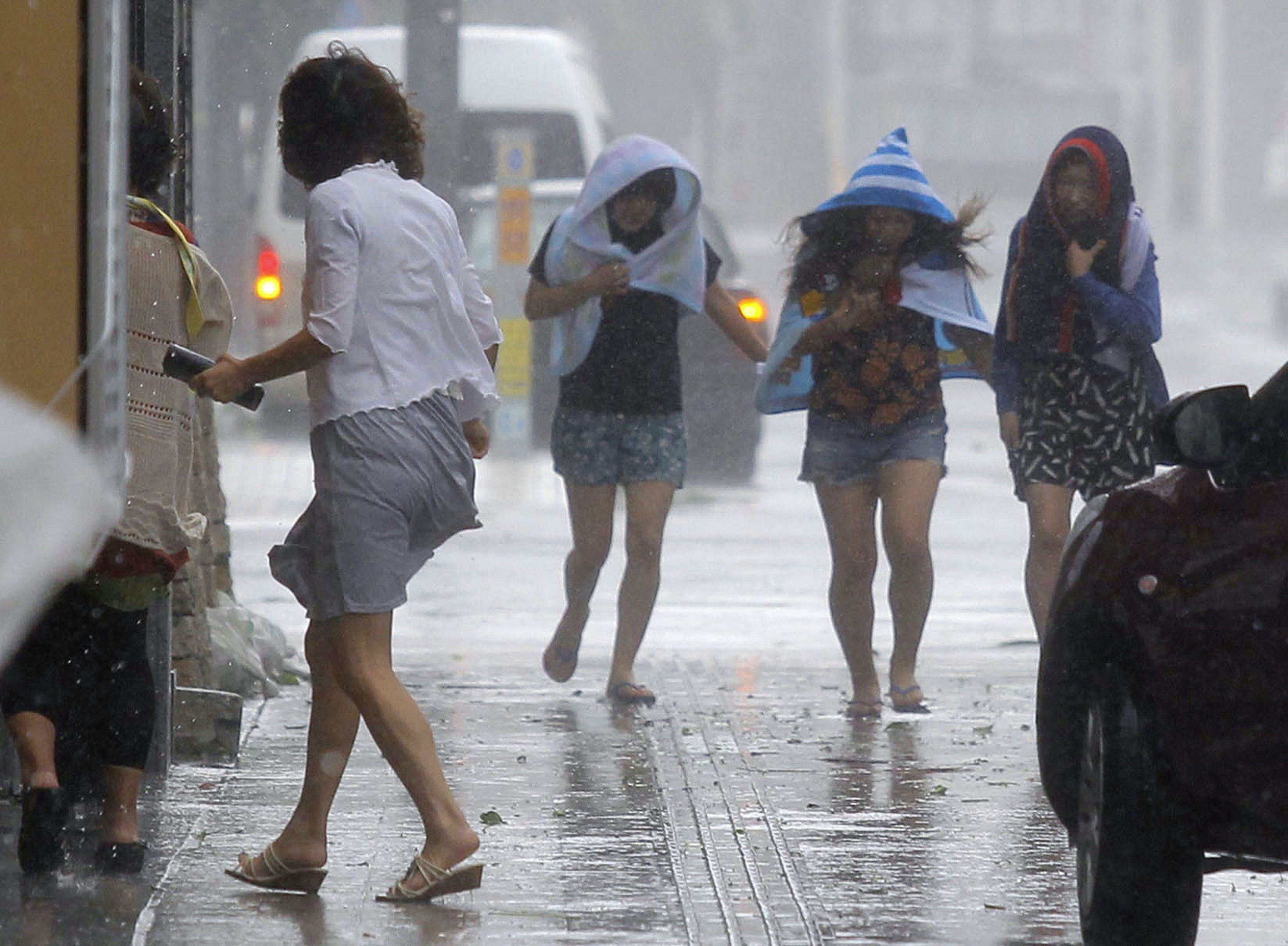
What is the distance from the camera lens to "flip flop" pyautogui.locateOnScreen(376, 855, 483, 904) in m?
5.29

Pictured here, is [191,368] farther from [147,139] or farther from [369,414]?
[147,139]

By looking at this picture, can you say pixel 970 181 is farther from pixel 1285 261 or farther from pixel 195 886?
pixel 195 886

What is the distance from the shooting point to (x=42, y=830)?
5.38 m

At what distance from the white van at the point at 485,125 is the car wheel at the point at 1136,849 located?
12.2 m

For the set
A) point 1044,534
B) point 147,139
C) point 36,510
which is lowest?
point 1044,534

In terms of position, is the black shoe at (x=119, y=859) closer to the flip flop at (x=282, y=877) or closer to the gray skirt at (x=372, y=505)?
the flip flop at (x=282, y=877)

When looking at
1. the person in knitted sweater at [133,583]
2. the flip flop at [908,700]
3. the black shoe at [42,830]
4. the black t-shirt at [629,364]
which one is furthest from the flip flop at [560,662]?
the black shoe at [42,830]

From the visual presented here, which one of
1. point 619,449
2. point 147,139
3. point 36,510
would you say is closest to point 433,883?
point 147,139

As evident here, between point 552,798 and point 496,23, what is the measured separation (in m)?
40.9

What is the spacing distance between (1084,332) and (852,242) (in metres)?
0.77

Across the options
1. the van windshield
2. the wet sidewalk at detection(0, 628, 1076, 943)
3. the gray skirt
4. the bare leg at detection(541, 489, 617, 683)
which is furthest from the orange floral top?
the van windshield

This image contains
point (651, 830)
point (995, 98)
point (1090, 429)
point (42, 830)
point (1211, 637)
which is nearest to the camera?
point (1211, 637)

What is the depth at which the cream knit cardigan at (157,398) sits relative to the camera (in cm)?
543

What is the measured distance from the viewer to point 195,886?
17.9 feet
